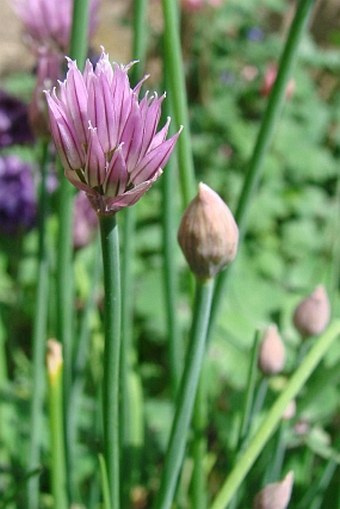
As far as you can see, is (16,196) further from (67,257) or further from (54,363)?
(54,363)

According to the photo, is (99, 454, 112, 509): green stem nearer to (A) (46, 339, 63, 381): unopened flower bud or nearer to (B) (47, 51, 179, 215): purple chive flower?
(A) (46, 339, 63, 381): unopened flower bud

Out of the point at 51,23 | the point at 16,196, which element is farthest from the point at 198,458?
the point at 16,196

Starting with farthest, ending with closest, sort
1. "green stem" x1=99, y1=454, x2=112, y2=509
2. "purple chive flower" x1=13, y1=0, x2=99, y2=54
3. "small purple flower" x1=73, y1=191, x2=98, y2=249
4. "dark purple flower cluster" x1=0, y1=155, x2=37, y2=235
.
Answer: "dark purple flower cluster" x1=0, y1=155, x2=37, y2=235
"small purple flower" x1=73, y1=191, x2=98, y2=249
"purple chive flower" x1=13, y1=0, x2=99, y2=54
"green stem" x1=99, y1=454, x2=112, y2=509

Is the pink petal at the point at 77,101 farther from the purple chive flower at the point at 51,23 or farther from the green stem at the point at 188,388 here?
the purple chive flower at the point at 51,23

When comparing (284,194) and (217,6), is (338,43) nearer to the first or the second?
(284,194)

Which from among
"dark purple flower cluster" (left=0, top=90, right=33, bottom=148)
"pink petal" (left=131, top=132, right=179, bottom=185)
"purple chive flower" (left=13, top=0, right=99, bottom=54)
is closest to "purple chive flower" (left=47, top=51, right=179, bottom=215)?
"pink petal" (left=131, top=132, right=179, bottom=185)
